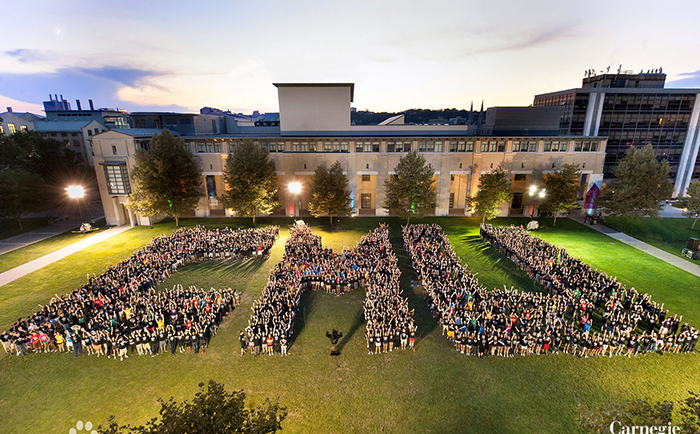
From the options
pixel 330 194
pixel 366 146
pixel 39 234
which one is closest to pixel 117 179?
pixel 39 234

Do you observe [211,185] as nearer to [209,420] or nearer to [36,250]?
[36,250]

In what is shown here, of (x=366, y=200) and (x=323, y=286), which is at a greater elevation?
(x=366, y=200)

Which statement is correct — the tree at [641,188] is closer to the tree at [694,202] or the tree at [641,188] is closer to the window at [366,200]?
the tree at [694,202]

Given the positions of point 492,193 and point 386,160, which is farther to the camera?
point 386,160

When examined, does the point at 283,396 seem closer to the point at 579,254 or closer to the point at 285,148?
the point at 579,254

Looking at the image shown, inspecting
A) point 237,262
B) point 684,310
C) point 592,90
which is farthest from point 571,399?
point 592,90

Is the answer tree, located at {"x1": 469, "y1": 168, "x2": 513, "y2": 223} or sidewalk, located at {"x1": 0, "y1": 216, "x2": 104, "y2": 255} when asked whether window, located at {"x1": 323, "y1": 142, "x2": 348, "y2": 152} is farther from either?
sidewalk, located at {"x1": 0, "y1": 216, "x2": 104, "y2": 255}

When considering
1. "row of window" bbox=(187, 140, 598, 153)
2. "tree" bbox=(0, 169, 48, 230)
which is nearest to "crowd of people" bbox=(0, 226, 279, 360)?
"row of window" bbox=(187, 140, 598, 153)
